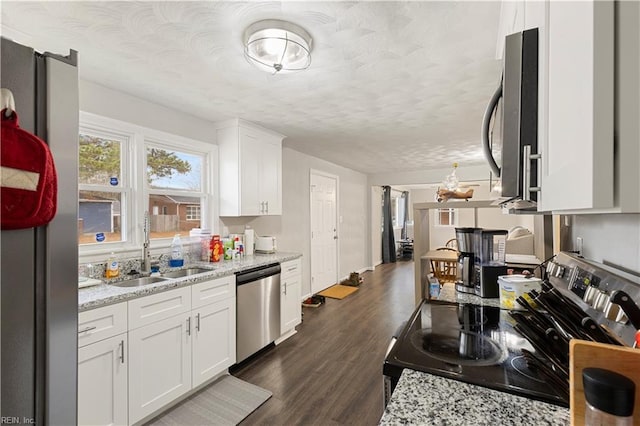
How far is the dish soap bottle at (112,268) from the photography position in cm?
216

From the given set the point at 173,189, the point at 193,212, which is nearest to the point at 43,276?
the point at 173,189

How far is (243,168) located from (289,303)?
1562 millimetres

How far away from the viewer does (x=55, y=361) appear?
80cm

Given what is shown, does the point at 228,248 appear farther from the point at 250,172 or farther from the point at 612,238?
the point at 612,238

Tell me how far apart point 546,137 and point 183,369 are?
246cm

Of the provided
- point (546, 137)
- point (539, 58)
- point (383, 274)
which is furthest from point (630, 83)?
point (383, 274)

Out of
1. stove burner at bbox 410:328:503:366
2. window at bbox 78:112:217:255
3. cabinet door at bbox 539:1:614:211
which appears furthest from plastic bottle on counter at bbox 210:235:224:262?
cabinet door at bbox 539:1:614:211

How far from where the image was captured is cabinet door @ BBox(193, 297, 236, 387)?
2191 mm

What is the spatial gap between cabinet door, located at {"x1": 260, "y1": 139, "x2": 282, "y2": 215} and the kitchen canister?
2.54 metres

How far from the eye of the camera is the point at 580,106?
0.43m

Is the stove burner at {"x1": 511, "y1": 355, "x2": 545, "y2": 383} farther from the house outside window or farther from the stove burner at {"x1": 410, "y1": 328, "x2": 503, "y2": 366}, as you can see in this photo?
the house outside window

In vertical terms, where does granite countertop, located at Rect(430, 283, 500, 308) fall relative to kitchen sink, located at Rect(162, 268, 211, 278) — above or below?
above

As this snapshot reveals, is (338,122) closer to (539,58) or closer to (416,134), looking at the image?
(416,134)

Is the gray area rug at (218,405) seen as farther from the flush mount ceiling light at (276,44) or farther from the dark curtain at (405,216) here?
Answer: the dark curtain at (405,216)
